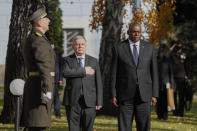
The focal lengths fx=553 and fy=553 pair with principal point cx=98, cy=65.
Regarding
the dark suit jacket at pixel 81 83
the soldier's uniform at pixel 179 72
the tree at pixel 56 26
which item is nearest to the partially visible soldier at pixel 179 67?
the soldier's uniform at pixel 179 72

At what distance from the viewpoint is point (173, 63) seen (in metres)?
14.7

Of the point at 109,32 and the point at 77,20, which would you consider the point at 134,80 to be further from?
the point at 77,20

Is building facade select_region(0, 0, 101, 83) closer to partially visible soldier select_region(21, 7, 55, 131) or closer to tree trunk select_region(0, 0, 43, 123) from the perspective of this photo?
tree trunk select_region(0, 0, 43, 123)

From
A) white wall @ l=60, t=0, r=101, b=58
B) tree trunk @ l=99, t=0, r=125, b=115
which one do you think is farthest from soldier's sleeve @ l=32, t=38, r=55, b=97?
white wall @ l=60, t=0, r=101, b=58

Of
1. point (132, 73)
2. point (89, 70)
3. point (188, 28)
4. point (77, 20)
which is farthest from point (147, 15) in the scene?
point (188, 28)

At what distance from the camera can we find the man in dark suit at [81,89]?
7.88m

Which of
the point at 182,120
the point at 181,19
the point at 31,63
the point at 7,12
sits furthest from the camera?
the point at 181,19

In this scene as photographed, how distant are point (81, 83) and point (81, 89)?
0.09 meters

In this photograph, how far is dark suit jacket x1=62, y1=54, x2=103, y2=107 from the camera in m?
7.90

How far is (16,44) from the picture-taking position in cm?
1247

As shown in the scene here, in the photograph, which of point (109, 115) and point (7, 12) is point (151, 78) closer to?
point (109, 115)

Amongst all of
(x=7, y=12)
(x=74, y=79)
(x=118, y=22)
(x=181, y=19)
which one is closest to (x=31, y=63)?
(x=74, y=79)

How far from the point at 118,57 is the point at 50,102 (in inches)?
56.3

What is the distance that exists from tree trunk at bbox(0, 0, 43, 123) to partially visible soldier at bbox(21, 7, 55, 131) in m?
5.60
